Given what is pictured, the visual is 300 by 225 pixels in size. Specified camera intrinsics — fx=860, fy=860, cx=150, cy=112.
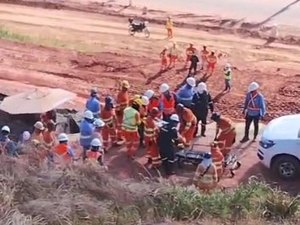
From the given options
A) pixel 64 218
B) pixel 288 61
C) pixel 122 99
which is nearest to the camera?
pixel 64 218

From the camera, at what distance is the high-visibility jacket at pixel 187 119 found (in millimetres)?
17609

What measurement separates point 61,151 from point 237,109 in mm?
6938

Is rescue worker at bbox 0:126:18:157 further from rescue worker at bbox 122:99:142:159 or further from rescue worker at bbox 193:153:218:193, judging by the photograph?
rescue worker at bbox 193:153:218:193

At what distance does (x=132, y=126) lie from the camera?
17469 mm

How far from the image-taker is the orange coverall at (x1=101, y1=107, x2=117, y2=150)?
59.9 feet

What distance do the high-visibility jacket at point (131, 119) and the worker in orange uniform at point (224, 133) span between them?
1.57 metres

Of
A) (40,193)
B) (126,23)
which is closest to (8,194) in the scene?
(40,193)

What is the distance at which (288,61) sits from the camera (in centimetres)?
2625

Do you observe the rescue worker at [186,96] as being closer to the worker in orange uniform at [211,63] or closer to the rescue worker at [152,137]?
the rescue worker at [152,137]

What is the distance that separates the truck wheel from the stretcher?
83cm

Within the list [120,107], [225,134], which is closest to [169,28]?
[120,107]

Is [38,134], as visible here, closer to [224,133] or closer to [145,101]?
[145,101]

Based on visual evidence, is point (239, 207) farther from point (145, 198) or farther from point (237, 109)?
point (237, 109)

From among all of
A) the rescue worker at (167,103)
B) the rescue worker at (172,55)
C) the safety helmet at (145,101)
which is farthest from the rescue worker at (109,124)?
the rescue worker at (172,55)
